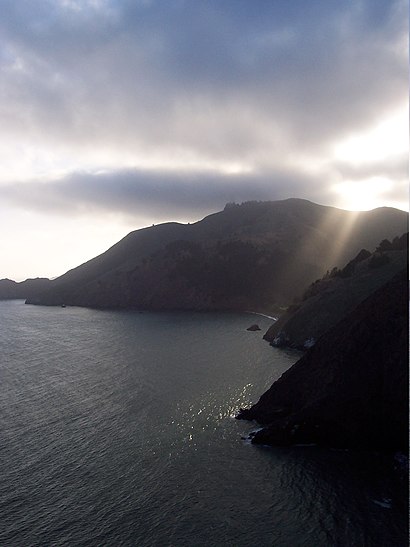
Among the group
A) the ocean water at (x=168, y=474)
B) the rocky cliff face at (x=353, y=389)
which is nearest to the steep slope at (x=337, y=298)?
the ocean water at (x=168, y=474)

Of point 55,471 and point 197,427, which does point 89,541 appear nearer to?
point 55,471

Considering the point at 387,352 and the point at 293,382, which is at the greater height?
the point at 387,352

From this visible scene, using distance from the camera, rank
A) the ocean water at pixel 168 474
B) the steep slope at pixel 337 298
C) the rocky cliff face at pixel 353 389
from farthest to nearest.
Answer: the steep slope at pixel 337 298 → the rocky cliff face at pixel 353 389 → the ocean water at pixel 168 474

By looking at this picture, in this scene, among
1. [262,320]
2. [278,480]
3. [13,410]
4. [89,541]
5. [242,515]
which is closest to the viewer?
[89,541]

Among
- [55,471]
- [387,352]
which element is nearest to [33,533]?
[55,471]

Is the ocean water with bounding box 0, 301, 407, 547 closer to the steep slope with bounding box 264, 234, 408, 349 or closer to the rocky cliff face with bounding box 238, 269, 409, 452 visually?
the rocky cliff face with bounding box 238, 269, 409, 452

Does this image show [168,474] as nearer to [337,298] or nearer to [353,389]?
[353,389]

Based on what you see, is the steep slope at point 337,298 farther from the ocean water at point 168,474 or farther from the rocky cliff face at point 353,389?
the rocky cliff face at point 353,389
